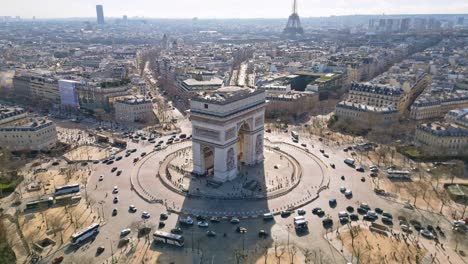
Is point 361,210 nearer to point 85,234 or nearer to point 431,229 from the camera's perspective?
point 431,229

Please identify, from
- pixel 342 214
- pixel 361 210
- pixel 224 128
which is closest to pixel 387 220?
pixel 361 210

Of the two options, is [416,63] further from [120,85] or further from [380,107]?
[120,85]

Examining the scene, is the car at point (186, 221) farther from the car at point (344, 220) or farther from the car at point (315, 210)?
the car at point (344, 220)

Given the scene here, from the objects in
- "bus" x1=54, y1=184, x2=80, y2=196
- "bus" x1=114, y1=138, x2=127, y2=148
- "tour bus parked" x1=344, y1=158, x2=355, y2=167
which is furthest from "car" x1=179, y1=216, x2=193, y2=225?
"bus" x1=114, y1=138, x2=127, y2=148

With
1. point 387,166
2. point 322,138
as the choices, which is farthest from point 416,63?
point 387,166

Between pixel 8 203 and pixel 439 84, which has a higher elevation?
pixel 439 84

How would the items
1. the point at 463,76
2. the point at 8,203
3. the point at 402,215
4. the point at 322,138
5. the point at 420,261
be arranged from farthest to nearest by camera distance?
the point at 463,76 < the point at 322,138 < the point at 8,203 < the point at 402,215 < the point at 420,261

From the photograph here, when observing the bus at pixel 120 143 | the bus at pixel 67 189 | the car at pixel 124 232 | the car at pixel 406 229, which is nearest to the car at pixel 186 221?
the car at pixel 124 232
